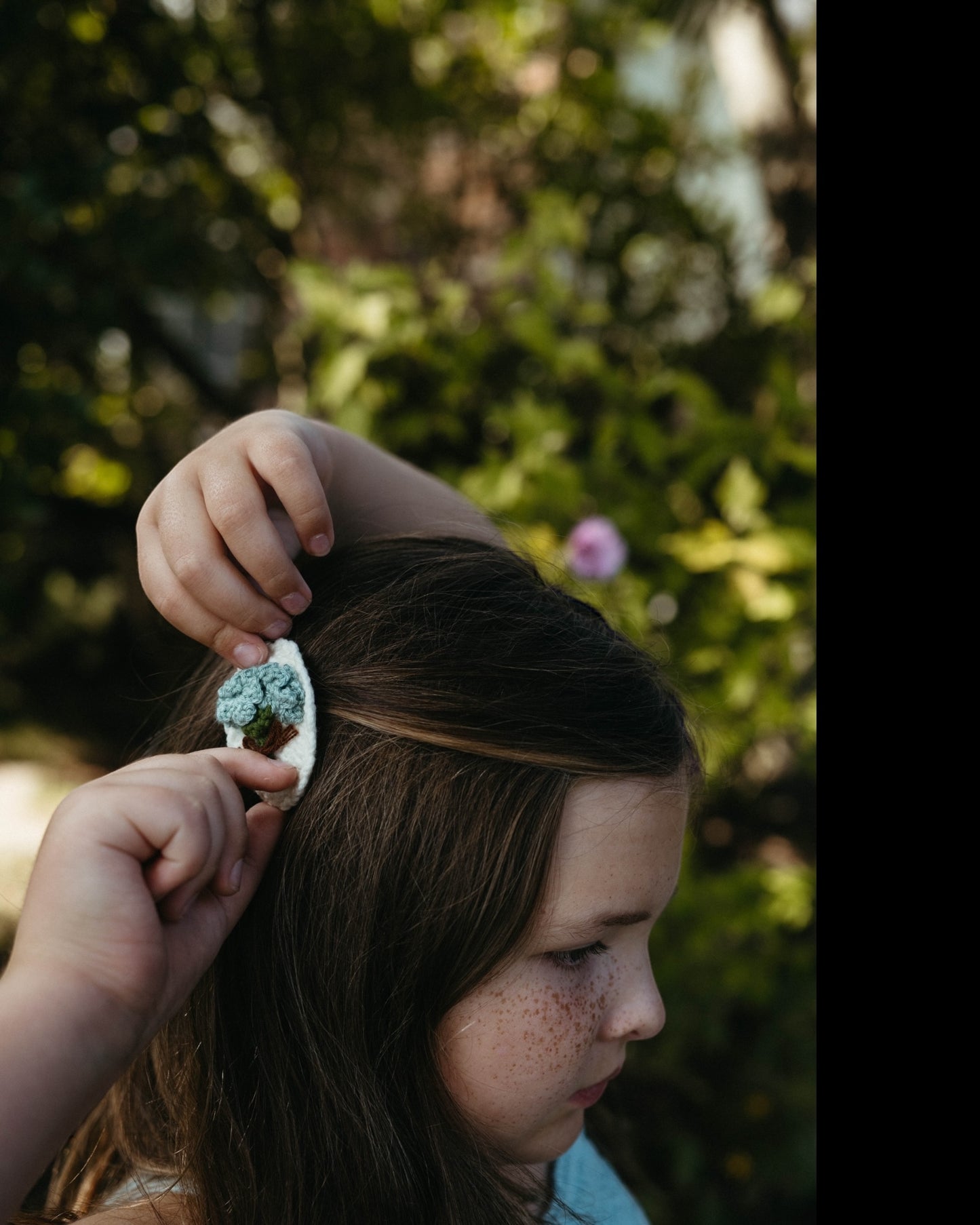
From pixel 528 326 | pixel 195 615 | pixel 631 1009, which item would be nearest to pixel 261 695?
pixel 195 615

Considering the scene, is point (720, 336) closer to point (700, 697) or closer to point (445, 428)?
point (445, 428)

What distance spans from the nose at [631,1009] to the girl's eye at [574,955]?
0.15 feet

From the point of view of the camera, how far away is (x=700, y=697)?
10.9 ft

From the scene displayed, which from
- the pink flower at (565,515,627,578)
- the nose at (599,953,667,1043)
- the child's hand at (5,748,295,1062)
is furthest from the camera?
the pink flower at (565,515,627,578)

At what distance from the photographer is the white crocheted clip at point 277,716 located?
1125mm

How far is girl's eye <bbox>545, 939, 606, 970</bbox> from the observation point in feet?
3.94

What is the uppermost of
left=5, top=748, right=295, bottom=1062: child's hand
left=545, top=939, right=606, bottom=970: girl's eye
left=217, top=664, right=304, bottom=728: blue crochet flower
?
left=217, top=664, right=304, bottom=728: blue crochet flower

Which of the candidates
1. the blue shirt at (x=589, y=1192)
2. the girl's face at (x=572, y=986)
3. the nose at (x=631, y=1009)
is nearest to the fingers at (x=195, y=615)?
the girl's face at (x=572, y=986)

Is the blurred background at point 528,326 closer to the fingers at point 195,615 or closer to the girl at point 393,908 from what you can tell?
the girl at point 393,908

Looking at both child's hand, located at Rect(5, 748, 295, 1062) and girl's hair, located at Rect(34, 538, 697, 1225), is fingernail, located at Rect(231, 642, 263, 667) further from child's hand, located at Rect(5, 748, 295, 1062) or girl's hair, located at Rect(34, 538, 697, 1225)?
child's hand, located at Rect(5, 748, 295, 1062)

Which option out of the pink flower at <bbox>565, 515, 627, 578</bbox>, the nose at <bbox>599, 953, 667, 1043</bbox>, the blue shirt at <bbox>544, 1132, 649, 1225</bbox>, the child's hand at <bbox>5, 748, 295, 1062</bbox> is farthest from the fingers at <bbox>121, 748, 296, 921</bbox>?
the pink flower at <bbox>565, 515, 627, 578</bbox>

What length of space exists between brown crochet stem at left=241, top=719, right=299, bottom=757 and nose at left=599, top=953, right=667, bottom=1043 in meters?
0.51

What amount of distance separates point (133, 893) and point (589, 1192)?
1143mm

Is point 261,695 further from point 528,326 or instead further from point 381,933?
point 528,326
